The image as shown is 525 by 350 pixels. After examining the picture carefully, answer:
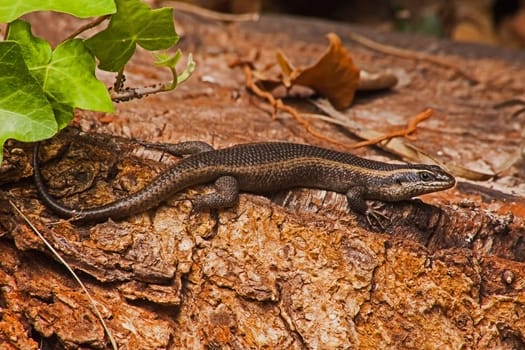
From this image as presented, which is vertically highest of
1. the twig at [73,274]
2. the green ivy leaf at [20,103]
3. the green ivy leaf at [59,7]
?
the green ivy leaf at [59,7]

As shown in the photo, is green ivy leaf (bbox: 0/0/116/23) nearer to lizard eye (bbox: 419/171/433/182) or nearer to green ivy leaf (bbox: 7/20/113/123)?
green ivy leaf (bbox: 7/20/113/123)

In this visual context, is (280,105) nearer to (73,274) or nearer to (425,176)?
(425,176)

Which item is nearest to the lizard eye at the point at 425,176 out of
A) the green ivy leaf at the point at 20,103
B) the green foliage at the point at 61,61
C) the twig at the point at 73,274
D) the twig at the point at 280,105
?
the twig at the point at 280,105

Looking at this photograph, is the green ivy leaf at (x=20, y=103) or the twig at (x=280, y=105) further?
the twig at (x=280, y=105)

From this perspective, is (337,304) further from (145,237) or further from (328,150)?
(328,150)

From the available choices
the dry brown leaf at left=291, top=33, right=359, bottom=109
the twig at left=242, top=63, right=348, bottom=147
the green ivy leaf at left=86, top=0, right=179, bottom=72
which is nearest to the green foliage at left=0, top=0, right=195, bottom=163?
the green ivy leaf at left=86, top=0, right=179, bottom=72

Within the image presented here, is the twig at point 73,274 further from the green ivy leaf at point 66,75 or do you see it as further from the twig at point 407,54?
the twig at point 407,54

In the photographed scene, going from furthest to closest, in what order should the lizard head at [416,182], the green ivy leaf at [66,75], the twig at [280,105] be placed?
the twig at [280,105], the lizard head at [416,182], the green ivy leaf at [66,75]

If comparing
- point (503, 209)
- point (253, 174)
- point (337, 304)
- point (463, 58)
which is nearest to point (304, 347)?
point (337, 304)
